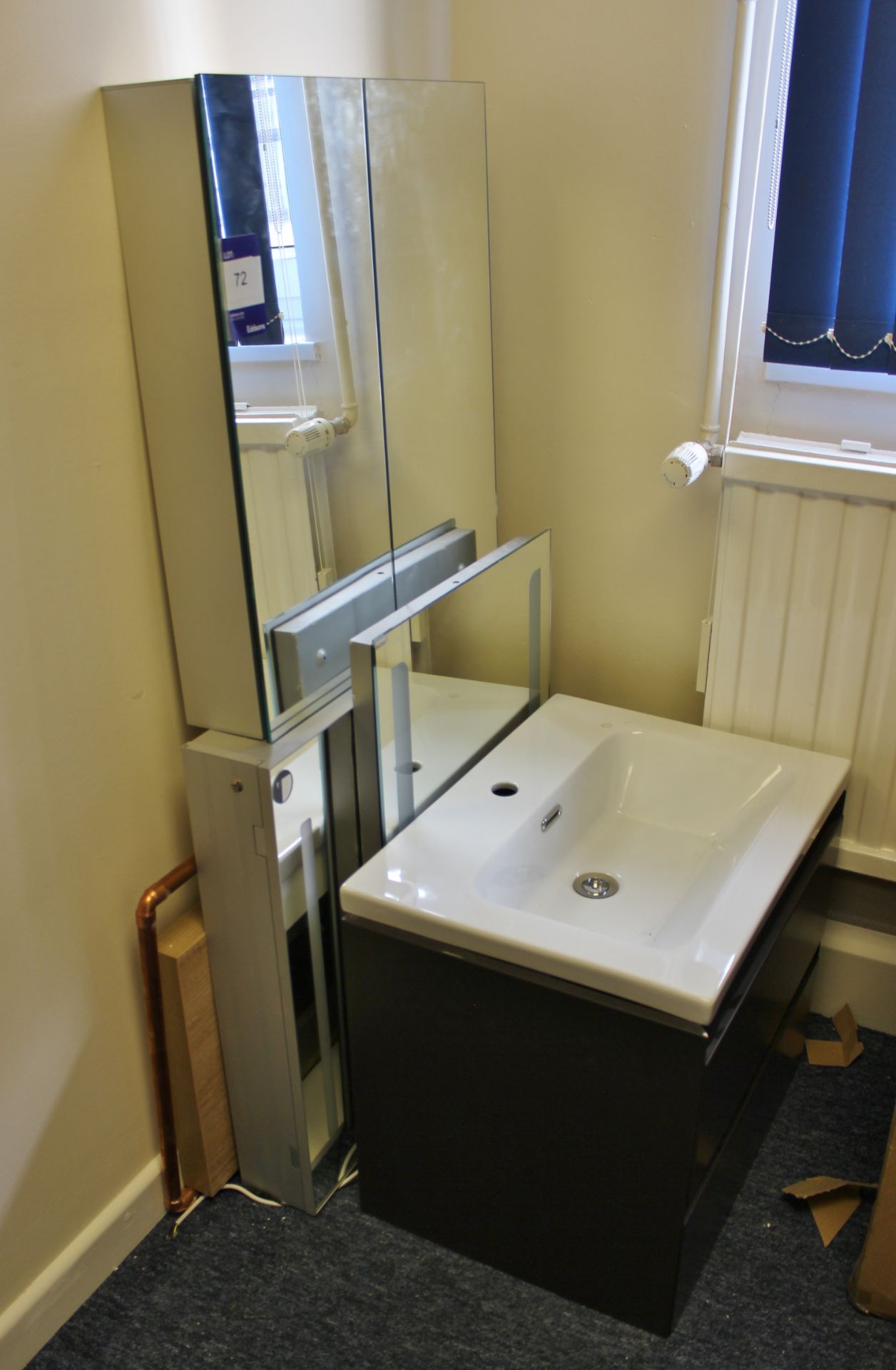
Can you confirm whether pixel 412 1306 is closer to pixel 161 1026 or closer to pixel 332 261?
pixel 161 1026

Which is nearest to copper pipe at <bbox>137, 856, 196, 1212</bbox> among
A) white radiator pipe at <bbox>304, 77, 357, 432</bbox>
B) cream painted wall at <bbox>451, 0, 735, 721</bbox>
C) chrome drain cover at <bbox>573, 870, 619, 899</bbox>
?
chrome drain cover at <bbox>573, 870, 619, 899</bbox>

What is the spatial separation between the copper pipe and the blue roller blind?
3.65 feet

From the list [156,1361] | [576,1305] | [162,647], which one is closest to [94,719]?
[162,647]

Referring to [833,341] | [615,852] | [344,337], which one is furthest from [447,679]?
[833,341]

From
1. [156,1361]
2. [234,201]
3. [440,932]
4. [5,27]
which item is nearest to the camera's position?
[5,27]

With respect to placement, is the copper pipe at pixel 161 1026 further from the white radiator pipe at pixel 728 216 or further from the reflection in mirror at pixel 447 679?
the white radiator pipe at pixel 728 216

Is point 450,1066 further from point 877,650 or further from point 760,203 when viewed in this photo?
point 760,203

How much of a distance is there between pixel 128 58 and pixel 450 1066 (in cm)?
122

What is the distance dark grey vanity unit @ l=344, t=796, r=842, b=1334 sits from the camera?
1.31 meters

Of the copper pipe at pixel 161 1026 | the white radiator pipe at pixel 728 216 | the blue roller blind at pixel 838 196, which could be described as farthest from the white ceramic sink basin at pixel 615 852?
the blue roller blind at pixel 838 196

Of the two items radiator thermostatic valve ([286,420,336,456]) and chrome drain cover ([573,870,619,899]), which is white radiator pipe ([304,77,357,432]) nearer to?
radiator thermostatic valve ([286,420,336,456])

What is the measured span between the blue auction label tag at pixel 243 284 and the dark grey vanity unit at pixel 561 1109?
717mm

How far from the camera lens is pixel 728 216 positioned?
1.57 meters

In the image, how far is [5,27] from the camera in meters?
1.09
